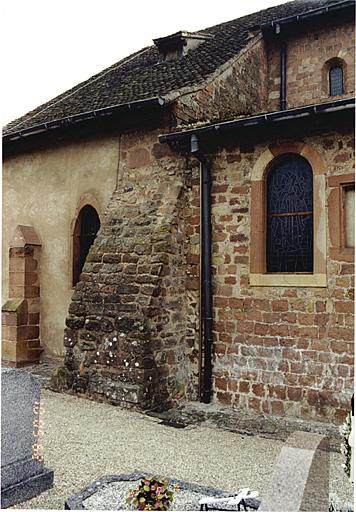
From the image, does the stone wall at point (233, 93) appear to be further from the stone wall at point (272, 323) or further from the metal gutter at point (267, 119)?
the stone wall at point (272, 323)

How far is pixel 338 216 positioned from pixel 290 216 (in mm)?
693

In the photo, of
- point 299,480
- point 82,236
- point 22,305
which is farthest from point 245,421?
point 22,305

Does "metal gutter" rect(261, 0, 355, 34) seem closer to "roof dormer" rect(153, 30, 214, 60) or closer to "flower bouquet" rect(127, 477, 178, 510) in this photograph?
"roof dormer" rect(153, 30, 214, 60)

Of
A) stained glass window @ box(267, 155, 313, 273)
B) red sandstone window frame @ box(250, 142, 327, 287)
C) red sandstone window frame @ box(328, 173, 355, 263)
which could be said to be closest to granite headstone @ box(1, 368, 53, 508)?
red sandstone window frame @ box(250, 142, 327, 287)

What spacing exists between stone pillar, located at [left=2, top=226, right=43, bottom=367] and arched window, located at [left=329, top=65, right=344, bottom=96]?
6017 millimetres

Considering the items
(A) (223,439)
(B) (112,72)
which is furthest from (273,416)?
(B) (112,72)

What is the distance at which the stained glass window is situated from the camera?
266 inches

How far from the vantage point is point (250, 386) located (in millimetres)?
6984

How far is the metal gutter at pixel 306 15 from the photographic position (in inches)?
368

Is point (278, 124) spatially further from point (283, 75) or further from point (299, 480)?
point (299, 480)

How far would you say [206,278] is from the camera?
743 cm

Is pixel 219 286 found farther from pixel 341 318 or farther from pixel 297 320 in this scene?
pixel 341 318

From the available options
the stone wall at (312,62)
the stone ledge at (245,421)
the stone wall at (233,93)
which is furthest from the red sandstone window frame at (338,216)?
the stone wall at (312,62)

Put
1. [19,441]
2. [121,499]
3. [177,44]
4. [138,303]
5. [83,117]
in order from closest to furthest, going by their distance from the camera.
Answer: [121,499] < [19,441] < [138,303] < [83,117] < [177,44]
